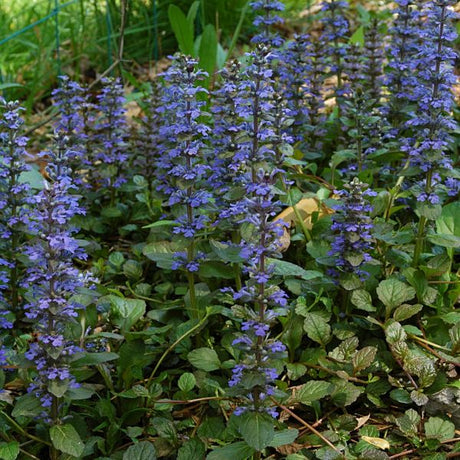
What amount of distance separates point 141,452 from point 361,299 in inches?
46.1

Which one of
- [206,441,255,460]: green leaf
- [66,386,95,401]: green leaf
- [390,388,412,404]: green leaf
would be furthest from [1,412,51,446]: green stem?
[390,388,412,404]: green leaf

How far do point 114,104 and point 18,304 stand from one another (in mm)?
1287

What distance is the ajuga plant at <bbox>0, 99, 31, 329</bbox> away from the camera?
11.4ft

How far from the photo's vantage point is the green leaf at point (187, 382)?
3.02 m

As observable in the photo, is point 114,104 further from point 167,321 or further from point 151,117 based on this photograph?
point 167,321

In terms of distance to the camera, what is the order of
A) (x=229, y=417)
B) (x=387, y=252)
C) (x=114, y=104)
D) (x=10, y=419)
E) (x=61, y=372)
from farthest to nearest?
1. (x=114, y=104)
2. (x=387, y=252)
3. (x=229, y=417)
4. (x=10, y=419)
5. (x=61, y=372)

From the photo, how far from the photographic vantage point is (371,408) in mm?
3209

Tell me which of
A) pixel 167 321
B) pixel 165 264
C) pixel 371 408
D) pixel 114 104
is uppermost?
pixel 114 104

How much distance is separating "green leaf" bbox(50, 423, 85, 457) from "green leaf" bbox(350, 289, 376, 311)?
1.33m

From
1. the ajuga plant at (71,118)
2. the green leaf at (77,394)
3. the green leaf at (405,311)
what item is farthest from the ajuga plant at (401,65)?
the green leaf at (77,394)

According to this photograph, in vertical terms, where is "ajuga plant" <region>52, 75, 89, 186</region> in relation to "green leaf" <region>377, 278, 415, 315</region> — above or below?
above

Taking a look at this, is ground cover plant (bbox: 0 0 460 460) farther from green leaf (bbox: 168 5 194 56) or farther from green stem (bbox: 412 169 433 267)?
green leaf (bbox: 168 5 194 56)

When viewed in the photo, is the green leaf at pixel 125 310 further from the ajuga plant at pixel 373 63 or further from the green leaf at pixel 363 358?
the ajuga plant at pixel 373 63

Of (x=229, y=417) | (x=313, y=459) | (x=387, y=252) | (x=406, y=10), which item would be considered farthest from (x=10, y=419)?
(x=406, y=10)
